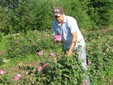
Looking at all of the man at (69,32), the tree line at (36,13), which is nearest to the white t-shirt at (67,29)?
the man at (69,32)

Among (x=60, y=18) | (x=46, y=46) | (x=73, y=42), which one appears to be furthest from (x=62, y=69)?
(x=46, y=46)

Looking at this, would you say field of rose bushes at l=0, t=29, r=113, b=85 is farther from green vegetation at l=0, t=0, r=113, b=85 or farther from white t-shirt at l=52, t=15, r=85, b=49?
white t-shirt at l=52, t=15, r=85, b=49

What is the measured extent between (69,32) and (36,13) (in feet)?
50.5

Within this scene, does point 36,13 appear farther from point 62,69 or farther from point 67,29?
point 62,69

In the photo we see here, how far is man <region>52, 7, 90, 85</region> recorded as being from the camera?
5.23 metres

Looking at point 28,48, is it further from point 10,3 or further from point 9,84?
point 10,3

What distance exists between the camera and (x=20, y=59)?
1229 cm

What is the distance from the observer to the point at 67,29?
538 centimetres

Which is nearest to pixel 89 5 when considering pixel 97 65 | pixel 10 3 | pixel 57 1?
pixel 57 1

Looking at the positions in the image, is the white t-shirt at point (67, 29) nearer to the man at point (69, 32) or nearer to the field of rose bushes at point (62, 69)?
the man at point (69, 32)

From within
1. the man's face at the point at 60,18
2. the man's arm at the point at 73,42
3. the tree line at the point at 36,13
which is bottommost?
the tree line at the point at 36,13

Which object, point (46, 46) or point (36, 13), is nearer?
point (46, 46)

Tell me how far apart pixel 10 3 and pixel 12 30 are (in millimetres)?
2321

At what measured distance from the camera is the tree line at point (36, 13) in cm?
2054
